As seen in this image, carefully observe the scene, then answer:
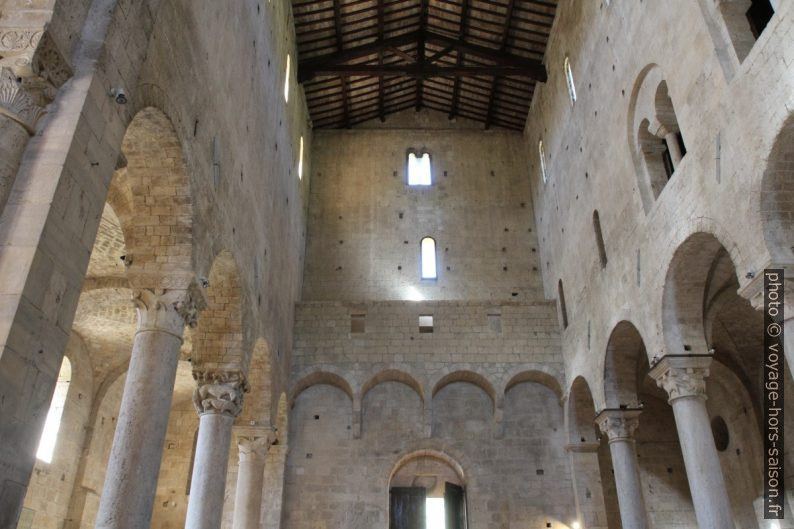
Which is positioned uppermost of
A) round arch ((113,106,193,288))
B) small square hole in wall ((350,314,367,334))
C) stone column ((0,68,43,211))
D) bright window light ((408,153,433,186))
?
bright window light ((408,153,433,186))

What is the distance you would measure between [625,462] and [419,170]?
494 inches

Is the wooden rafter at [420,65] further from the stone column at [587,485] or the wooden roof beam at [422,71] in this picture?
the stone column at [587,485]

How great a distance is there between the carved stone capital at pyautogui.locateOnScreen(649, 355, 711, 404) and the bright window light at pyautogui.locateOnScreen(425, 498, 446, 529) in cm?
839

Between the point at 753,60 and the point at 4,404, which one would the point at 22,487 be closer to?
the point at 4,404

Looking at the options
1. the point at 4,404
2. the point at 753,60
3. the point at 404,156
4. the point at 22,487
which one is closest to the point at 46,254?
the point at 4,404

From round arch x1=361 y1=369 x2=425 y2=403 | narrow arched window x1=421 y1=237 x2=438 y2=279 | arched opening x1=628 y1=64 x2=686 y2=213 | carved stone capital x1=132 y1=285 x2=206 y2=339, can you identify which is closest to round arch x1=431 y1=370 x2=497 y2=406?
round arch x1=361 y1=369 x2=425 y2=403

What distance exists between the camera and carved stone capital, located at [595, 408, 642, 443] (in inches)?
535

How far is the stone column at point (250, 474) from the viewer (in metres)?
13.8

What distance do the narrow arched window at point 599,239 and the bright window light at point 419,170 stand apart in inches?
343

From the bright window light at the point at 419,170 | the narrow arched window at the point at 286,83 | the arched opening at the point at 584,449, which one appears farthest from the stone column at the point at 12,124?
the bright window light at the point at 419,170

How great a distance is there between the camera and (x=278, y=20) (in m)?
15.7

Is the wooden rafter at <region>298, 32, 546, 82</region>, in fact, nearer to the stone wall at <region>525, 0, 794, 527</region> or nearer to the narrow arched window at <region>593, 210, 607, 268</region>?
the stone wall at <region>525, 0, 794, 527</region>

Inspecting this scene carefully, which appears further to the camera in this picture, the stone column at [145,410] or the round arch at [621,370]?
the round arch at [621,370]

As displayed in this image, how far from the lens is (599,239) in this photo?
566 inches
